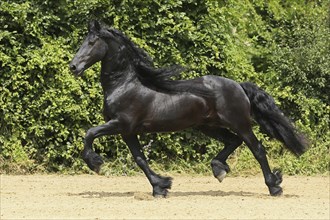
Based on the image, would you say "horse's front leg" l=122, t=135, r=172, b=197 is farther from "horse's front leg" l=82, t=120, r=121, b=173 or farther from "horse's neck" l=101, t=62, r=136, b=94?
"horse's neck" l=101, t=62, r=136, b=94

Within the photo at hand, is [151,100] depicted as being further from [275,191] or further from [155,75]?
[275,191]

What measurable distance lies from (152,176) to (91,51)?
65.5 inches

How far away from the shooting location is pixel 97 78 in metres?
13.3

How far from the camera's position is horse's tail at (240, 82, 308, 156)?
10.3 meters

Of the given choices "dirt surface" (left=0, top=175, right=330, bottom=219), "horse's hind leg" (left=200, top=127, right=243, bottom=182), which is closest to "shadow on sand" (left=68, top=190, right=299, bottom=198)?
"dirt surface" (left=0, top=175, right=330, bottom=219)

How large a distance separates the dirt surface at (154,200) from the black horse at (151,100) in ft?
1.55

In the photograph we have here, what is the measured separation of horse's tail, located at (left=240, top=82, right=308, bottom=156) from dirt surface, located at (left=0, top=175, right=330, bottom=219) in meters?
0.68

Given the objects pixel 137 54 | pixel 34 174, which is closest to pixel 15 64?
pixel 34 174

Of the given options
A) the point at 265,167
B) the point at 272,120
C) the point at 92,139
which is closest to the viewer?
the point at 92,139

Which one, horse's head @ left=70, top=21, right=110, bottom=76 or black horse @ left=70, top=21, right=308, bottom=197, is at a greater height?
horse's head @ left=70, top=21, right=110, bottom=76

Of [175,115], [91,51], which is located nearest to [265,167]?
[175,115]

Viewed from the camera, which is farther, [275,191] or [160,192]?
[275,191]

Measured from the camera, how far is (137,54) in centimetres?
996

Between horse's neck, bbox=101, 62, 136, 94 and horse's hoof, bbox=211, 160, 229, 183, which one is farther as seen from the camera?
horse's hoof, bbox=211, 160, 229, 183
